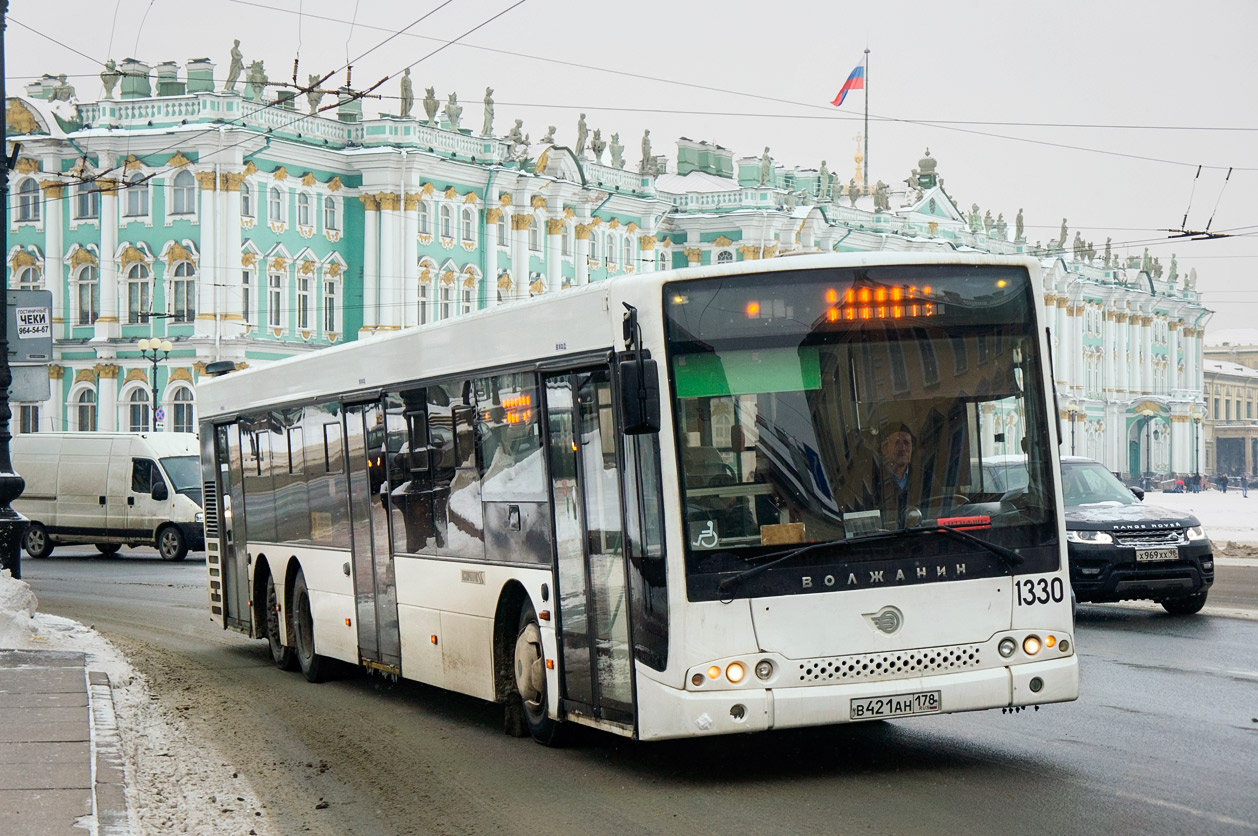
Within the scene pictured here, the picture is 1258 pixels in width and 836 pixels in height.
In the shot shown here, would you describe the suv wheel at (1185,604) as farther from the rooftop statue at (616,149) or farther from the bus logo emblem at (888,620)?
the rooftop statue at (616,149)

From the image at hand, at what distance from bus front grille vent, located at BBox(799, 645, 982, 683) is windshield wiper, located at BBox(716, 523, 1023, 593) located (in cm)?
49

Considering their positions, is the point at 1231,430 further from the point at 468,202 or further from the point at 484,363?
the point at 484,363

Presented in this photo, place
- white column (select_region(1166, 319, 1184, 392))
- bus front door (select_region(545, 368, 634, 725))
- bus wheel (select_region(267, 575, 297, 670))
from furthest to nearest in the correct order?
white column (select_region(1166, 319, 1184, 392))
bus wheel (select_region(267, 575, 297, 670))
bus front door (select_region(545, 368, 634, 725))

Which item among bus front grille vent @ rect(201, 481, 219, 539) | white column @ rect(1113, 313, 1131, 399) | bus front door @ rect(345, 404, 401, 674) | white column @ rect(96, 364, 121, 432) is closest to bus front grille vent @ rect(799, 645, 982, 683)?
bus front door @ rect(345, 404, 401, 674)

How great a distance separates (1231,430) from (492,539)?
15996 centimetres

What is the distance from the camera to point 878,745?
32.0ft

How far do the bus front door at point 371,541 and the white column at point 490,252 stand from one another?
175 ft

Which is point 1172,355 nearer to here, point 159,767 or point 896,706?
point 159,767

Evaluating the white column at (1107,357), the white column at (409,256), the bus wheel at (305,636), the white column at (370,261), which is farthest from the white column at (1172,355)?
the bus wheel at (305,636)

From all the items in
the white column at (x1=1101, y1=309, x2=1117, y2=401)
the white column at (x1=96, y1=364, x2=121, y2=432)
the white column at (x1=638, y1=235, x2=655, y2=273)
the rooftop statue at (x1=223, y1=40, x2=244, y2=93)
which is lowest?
the white column at (x1=96, y1=364, x2=121, y2=432)

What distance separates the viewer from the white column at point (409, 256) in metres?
61.6

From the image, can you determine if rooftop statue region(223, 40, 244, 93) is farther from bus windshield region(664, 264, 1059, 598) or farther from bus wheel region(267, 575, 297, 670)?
bus windshield region(664, 264, 1059, 598)

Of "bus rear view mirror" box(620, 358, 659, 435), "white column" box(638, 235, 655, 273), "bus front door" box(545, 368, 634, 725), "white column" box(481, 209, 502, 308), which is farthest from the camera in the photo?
"white column" box(638, 235, 655, 273)

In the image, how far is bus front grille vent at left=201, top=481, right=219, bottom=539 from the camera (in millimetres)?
17234
